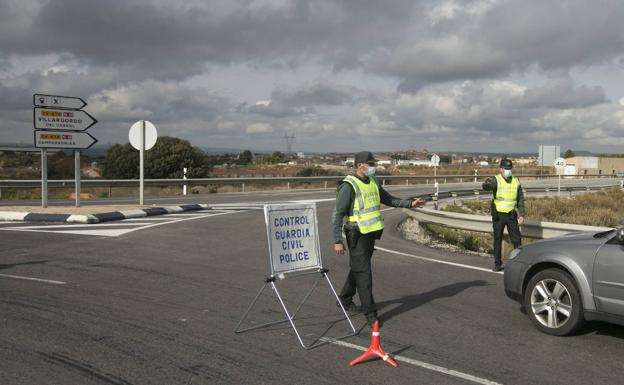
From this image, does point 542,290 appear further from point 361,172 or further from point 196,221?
point 196,221

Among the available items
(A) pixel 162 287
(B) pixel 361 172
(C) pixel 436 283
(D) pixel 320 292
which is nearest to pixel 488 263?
(C) pixel 436 283

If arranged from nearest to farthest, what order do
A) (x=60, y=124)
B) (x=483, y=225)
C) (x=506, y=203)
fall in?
(x=506, y=203) → (x=483, y=225) → (x=60, y=124)

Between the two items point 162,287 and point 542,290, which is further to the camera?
Answer: point 162,287

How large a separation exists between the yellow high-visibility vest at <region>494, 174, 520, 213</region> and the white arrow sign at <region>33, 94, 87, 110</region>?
1379 cm

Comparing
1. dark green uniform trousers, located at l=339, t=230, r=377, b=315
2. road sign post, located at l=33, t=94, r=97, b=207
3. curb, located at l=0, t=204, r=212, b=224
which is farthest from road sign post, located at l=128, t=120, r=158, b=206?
dark green uniform trousers, located at l=339, t=230, r=377, b=315

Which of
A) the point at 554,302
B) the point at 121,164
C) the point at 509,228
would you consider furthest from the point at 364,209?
the point at 121,164

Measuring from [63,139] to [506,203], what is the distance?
46.4 ft

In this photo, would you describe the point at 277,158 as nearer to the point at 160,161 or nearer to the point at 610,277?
the point at 160,161

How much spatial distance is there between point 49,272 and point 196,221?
765cm

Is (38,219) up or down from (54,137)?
down

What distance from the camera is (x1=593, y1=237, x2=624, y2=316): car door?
544 centimetres

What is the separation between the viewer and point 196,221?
54.0 ft

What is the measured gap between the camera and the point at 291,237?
6.14m

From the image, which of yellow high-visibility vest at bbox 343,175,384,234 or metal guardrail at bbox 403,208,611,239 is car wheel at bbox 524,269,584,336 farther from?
metal guardrail at bbox 403,208,611,239
